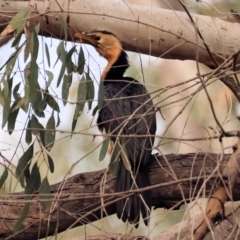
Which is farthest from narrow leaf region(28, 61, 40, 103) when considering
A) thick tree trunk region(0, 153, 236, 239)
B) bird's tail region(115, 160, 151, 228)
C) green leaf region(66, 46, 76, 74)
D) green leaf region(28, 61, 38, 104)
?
bird's tail region(115, 160, 151, 228)

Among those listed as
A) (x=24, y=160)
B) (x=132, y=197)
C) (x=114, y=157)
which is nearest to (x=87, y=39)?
(x=132, y=197)

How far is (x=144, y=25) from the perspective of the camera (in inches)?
98.8

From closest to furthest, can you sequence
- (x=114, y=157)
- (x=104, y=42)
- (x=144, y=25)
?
(x=114, y=157) → (x=144, y=25) → (x=104, y=42)

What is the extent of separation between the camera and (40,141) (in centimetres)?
202

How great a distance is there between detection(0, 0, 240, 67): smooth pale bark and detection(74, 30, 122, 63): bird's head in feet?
0.21

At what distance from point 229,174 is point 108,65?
1.69 meters

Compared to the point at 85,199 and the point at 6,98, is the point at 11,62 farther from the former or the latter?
the point at 85,199

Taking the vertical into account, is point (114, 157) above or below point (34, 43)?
below

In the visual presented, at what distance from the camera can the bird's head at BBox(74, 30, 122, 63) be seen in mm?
2697

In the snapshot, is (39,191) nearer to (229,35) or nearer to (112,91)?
(112,91)

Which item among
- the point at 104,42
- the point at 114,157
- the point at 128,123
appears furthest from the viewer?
the point at 104,42

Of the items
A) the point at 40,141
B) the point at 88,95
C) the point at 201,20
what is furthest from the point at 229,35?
the point at 40,141

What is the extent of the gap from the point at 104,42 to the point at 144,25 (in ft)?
1.41

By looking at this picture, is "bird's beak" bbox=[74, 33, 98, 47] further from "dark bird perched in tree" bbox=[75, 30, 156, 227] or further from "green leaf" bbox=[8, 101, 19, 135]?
"green leaf" bbox=[8, 101, 19, 135]
